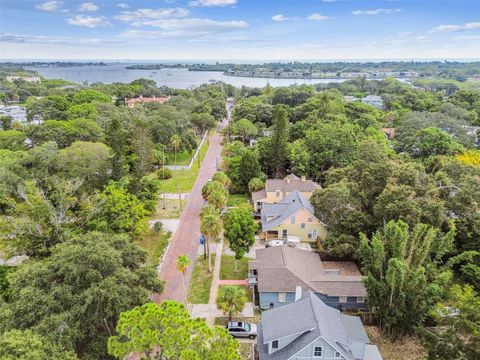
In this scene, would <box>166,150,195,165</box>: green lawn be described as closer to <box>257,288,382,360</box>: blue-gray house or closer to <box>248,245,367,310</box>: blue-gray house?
<box>248,245,367,310</box>: blue-gray house

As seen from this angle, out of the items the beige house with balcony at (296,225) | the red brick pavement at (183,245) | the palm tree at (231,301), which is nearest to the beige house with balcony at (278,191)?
the beige house with balcony at (296,225)

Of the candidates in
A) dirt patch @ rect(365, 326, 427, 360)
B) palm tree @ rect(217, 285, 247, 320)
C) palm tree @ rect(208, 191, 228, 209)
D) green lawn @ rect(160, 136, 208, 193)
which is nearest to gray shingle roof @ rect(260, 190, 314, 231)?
palm tree @ rect(208, 191, 228, 209)

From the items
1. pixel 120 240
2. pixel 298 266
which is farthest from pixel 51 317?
pixel 298 266

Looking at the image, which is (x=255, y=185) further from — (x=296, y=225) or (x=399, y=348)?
(x=399, y=348)

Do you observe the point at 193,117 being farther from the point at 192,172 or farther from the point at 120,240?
the point at 120,240

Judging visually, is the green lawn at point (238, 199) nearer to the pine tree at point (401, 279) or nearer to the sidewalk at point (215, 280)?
the sidewalk at point (215, 280)

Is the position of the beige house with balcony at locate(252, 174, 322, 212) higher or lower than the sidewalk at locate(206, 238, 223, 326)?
higher

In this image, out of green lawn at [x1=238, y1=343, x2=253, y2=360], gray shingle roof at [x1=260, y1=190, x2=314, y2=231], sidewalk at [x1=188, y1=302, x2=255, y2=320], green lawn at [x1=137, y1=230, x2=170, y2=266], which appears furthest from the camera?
gray shingle roof at [x1=260, y1=190, x2=314, y2=231]

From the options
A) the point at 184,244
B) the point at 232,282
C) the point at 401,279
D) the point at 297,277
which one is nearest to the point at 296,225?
the point at 232,282
